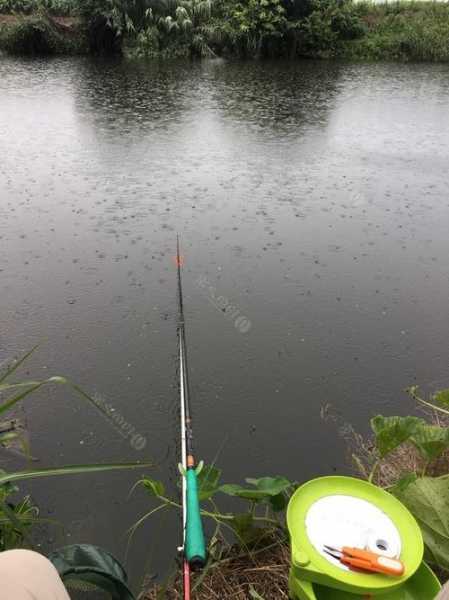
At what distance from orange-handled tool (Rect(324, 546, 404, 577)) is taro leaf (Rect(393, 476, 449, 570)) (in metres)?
0.28

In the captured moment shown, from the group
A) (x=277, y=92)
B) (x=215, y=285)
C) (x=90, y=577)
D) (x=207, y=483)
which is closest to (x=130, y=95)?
(x=277, y=92)

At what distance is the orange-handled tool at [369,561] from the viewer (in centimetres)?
128

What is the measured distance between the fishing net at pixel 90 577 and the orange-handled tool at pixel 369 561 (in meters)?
0.63

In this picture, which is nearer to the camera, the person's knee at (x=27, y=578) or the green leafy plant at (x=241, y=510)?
the person's knee at (x=27, y=578)

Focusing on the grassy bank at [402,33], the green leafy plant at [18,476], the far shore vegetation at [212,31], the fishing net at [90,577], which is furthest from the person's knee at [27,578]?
the grassy bank at [402,33]

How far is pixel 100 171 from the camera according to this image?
5.38 m

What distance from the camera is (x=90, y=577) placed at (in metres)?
1.35

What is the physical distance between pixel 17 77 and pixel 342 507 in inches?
456

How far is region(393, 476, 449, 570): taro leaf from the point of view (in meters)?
1.50

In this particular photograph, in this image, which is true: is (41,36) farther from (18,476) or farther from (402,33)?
(18,476)

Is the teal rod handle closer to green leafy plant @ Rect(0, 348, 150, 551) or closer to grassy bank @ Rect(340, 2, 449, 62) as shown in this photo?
green leafy plant @ Rect(0, 348, 150, 551)

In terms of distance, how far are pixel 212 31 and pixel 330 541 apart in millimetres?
15137

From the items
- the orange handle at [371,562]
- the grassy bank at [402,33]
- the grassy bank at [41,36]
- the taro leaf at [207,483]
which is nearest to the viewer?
the orange handle at [371,562]

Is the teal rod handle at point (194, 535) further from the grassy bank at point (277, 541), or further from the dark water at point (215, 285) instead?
the dark water at point (215, 285)
